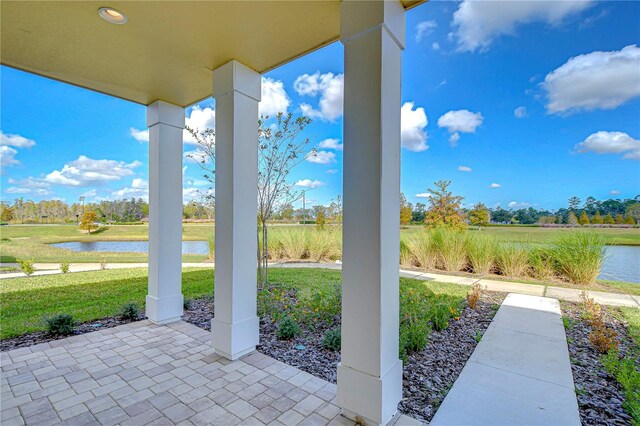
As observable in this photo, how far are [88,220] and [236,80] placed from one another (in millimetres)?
14901

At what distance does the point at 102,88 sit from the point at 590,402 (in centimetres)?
550

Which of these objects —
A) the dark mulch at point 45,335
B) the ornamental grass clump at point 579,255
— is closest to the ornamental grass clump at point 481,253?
the ornamental grass clump at point 579,255

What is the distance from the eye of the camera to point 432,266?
727 cm

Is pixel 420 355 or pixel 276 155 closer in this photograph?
pixel 420 355

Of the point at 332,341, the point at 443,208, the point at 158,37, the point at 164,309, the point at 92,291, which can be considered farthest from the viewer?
the point at 443,208

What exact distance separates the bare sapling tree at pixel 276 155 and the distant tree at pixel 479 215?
6491mm

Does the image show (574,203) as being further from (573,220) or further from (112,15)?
(112,15)

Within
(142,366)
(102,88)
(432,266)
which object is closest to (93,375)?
(142,366)

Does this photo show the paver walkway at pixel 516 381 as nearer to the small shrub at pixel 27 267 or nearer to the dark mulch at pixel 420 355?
the dark mulch at pixel 420 355

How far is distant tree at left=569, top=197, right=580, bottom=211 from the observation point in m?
6.44

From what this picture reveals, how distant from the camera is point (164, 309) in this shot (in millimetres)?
3461

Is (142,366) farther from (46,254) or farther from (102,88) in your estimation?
(46,254)

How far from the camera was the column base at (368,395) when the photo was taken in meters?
1.58

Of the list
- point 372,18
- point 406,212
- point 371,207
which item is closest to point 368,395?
point 371,207
